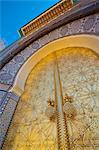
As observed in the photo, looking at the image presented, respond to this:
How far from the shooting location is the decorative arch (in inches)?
75.3

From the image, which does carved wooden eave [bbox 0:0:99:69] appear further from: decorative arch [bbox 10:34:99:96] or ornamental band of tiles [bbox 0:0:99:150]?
decorative arch [bbox 10:34:99:96]

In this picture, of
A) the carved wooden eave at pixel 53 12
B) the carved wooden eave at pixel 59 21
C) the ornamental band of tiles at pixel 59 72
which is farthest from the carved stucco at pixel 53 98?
the carved wooden eave at pixel 53 12

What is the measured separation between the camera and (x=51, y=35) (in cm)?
245

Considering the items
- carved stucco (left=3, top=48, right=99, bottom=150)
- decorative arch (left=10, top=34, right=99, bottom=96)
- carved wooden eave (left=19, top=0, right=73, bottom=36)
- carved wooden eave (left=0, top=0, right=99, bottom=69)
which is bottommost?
carved stucco (left=3, top=48, right=99, bottom=150)

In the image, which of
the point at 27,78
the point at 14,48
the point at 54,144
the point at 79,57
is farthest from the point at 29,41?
the point at 54,144

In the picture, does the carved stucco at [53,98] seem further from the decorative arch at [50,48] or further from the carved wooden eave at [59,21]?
the carved wooden eave at [59,21]

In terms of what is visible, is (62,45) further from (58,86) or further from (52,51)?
(58,86)

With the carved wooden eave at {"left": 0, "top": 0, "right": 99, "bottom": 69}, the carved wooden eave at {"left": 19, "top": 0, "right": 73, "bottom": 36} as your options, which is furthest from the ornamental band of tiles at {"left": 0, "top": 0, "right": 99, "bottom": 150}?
the carved wooden eave at {"left": 19, "top": 0, "right": 73, "bottom": 36}

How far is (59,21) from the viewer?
2.41 m

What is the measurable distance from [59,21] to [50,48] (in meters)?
0.39

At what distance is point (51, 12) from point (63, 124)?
3.61 metres

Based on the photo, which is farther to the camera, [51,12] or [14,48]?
[51,12]

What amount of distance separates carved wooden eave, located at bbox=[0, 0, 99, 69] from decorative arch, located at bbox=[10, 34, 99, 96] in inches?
11.2

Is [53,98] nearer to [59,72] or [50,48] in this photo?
[59,72]
